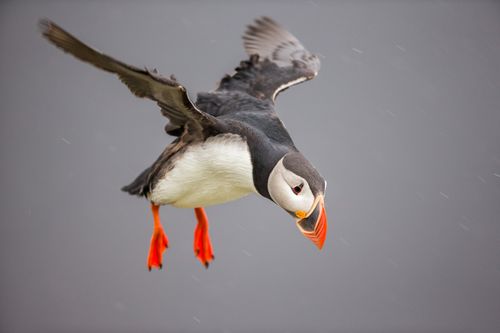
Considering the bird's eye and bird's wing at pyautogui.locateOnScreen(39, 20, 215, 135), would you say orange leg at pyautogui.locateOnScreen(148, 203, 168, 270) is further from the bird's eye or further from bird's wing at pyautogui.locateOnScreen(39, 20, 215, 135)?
the bird's eye

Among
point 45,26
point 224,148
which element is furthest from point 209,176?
point 45,26

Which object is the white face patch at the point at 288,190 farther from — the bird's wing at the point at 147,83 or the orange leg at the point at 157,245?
the orange leg at the point at 157,245

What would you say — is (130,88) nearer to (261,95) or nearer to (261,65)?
(261,95)

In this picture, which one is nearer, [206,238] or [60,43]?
[60,43]

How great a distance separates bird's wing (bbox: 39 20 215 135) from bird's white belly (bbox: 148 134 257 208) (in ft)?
0.43

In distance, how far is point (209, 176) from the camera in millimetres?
3389

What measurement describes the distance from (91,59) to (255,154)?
32.8 inches

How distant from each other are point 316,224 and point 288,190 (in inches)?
8.1

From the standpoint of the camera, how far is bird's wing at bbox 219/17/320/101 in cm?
412

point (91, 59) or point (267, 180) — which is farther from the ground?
point (91, 59)

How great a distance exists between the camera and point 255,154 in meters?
3.12

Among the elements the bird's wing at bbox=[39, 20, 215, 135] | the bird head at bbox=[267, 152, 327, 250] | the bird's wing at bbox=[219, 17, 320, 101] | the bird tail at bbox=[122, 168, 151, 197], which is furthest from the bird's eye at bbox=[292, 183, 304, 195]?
the bird's wing at bbox=[219, 17, 320, 101]

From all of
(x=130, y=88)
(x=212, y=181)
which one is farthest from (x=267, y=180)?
(x=130, y=88)

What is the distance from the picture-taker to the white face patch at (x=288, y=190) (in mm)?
2836
